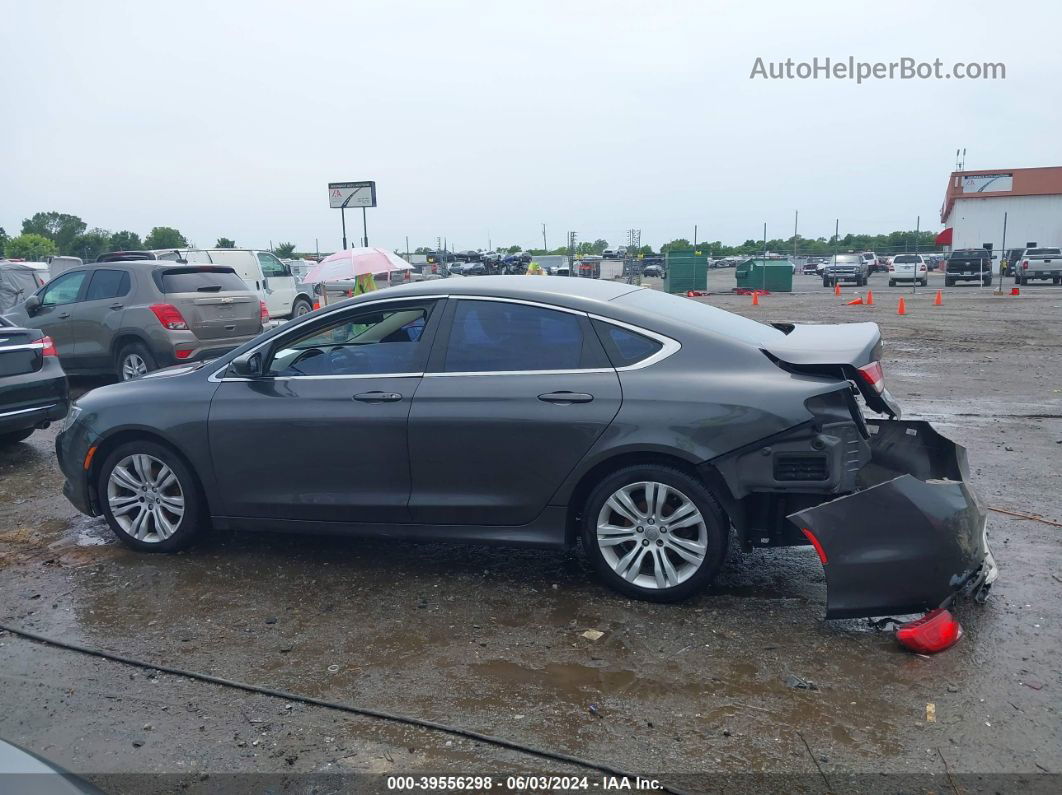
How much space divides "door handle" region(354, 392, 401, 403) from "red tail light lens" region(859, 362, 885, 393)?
2.41 meters

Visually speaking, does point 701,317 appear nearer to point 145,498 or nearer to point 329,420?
point 329,420

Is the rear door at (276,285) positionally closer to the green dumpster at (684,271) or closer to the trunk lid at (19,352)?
the trunk lid at (19,352)

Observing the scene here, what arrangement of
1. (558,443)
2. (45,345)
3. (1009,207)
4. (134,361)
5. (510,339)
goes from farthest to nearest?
(1009,207), (134,361), (45,345), (510,339), (558,443)

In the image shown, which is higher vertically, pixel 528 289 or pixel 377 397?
pixel 528 289

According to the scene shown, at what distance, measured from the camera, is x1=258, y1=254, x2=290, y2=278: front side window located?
19.5m

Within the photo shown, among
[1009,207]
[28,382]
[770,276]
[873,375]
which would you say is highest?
[1009,207]

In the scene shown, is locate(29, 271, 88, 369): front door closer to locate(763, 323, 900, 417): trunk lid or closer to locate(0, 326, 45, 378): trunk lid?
locate(0, 326, 45, 378): trunk lid

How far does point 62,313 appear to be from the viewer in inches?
449

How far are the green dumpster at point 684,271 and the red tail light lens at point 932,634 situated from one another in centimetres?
3294

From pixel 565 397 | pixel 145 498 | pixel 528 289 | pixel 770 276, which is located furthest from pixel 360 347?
pixel 770 276

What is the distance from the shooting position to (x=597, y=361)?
462 centimetres

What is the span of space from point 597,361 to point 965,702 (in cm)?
225

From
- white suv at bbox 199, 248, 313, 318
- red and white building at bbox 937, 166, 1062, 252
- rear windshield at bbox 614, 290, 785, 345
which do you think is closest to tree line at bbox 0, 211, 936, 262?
red and white building at bbox 937, 166, 1062, 252

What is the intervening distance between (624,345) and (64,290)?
9.63 m
